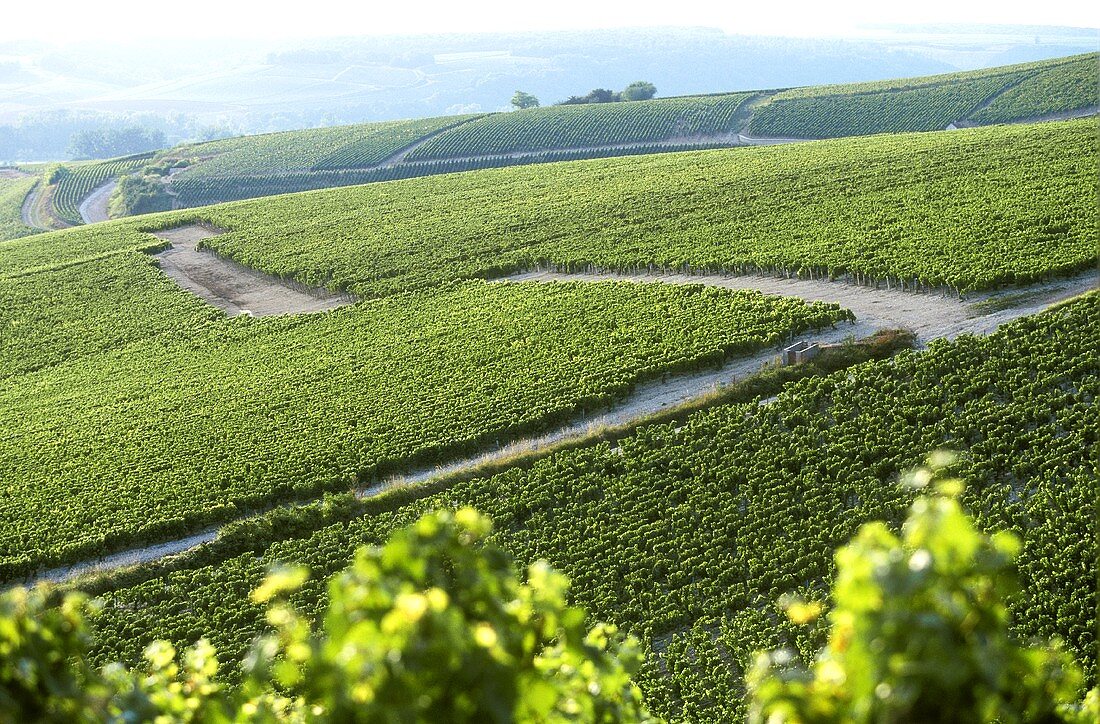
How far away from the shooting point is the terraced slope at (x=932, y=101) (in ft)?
328

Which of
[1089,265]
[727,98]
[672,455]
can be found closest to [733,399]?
[672,455]

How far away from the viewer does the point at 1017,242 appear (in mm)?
42250

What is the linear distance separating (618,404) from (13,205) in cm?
11949

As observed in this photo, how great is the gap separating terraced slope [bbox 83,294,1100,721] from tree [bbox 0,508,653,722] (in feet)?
46.4

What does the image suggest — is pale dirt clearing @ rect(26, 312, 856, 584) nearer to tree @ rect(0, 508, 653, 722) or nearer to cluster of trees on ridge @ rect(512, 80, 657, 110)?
tree @ rect(0, 508, 653, 722)

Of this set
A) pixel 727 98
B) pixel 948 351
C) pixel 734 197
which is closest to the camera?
pixel 948 351

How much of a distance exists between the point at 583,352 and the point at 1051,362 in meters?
16.2

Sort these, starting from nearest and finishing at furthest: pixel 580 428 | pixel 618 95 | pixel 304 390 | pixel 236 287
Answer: pixel 580 428 → pixel 304 390 → pixel 236 287 → pixel 618 95

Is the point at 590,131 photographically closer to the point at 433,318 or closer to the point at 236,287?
the point at 236,287

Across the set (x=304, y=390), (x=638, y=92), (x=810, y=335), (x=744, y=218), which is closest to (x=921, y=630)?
(x=810, y=335)

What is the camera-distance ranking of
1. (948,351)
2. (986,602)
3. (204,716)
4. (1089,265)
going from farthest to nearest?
(1089,265)
(948,351)
(204,716)
(986,602)

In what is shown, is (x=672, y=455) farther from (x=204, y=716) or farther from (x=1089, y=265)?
(x=204, y=716)

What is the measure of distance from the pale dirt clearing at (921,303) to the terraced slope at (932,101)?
6433cm

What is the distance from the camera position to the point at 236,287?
211 feet
